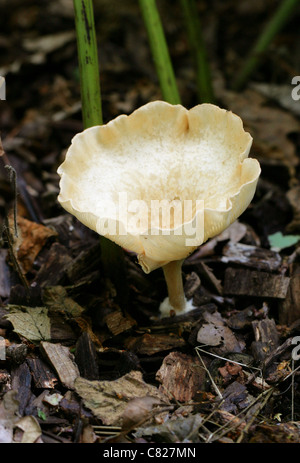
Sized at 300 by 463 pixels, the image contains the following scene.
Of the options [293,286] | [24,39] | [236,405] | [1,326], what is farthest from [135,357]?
[24,39]

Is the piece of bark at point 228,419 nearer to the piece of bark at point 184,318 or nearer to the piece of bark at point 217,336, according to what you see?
the piece of bark at point 217,336

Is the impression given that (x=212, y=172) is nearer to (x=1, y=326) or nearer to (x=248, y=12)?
(x=1, y=326)

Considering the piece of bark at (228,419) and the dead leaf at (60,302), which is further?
the dead leaf at (60,302)

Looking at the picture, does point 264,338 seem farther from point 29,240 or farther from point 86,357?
point 29,240

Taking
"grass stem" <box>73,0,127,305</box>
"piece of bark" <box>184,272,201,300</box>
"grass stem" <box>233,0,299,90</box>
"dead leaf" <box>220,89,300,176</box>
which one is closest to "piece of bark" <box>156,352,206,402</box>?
"piece of bark" <box>184,272,201,300</box>

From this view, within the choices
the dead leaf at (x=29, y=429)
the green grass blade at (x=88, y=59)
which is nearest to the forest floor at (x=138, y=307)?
the dead leaf at (x=29, y=429)

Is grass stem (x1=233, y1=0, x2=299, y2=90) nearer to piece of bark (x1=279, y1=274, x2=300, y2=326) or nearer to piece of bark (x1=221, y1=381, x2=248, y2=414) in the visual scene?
piece of bark (x1=279, y1=274, x2=300, y2=326)

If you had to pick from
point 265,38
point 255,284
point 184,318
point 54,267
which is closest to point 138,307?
point 184,318
